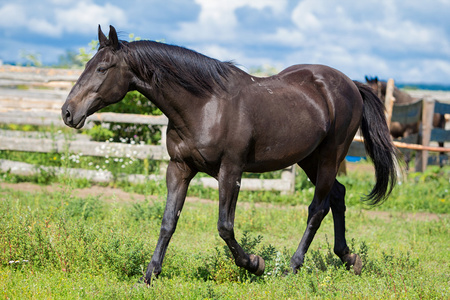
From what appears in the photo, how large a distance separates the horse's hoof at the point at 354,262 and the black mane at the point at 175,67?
2195mm

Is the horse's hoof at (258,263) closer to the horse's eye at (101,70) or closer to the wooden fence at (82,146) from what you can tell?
the horse's eye at (101,70)

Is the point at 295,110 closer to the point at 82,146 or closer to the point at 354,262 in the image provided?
the point at 354,262

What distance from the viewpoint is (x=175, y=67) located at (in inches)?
169

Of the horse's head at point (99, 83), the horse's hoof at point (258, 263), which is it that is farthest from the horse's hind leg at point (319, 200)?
the horse's head at point (99, 83)

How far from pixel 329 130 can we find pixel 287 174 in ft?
14.0

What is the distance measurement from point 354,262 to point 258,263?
45.4 inches

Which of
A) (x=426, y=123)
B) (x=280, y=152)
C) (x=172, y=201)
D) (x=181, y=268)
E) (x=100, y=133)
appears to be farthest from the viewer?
(x=426, y=123)

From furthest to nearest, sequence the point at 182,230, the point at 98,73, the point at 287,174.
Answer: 1. the point at 287,174
2. the point at 182,230
3. the point at 98,73

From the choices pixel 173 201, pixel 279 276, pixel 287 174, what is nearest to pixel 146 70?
pixel 173 201

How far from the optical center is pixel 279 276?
174 inches

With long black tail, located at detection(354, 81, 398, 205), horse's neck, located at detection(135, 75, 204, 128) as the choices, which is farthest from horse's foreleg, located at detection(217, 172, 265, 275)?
long black tail, located at detection(354, 81, 398, 205)

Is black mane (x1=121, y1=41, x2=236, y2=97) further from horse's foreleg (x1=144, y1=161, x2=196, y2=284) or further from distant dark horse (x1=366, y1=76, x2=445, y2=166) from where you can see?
distant dark horse (x1=366, y1=76, x2=445, y2=166)

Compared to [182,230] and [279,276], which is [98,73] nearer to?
[279,276]

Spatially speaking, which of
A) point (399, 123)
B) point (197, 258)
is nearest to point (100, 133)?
Result: point (197, 258)
